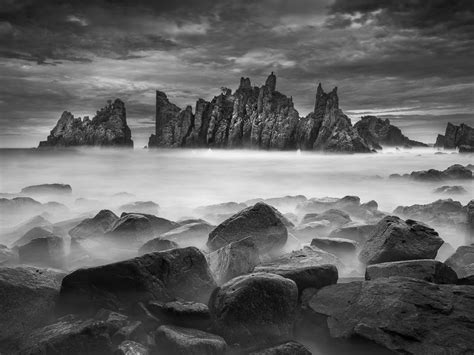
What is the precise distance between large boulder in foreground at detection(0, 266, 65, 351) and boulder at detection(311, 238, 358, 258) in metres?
4.28

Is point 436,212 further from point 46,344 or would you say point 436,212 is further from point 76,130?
point 76,130

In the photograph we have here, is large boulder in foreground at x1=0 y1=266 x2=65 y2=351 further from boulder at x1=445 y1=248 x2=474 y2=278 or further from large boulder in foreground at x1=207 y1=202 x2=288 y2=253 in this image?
boulder at x1=445 y1=248 x2=474 y2=278

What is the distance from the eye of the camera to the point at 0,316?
13.6ft

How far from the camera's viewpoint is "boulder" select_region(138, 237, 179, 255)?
6770 millimetres

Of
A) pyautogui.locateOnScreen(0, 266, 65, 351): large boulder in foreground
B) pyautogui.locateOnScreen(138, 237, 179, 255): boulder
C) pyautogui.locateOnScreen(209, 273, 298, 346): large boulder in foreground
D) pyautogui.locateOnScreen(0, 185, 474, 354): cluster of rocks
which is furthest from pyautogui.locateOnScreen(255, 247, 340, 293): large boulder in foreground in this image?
pyautogui.locateOnScreen(0, 266, 65, 351): large boulder in foreground

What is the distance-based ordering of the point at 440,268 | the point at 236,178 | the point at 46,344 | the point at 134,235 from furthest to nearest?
the point at 236,178
the point at 134,235
the point at 440,268
the point at 46,344

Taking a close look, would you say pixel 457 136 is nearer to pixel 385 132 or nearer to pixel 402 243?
pixel 385 132

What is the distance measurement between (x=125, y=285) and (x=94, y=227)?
4.24 m

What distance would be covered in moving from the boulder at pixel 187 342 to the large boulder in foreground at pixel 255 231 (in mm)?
2933

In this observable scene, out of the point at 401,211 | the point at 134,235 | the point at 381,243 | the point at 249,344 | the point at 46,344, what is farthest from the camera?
the point at 401,211

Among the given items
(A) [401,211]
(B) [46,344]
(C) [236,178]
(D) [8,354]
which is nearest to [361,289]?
(B) [46,344]

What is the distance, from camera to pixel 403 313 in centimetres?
391

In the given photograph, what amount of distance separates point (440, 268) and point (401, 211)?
7.65m

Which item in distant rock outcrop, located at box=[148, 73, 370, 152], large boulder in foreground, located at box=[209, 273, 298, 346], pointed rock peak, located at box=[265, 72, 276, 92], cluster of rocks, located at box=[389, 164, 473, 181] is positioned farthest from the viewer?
pointed rock peak, located at box=[265, 72, 276, 92]
